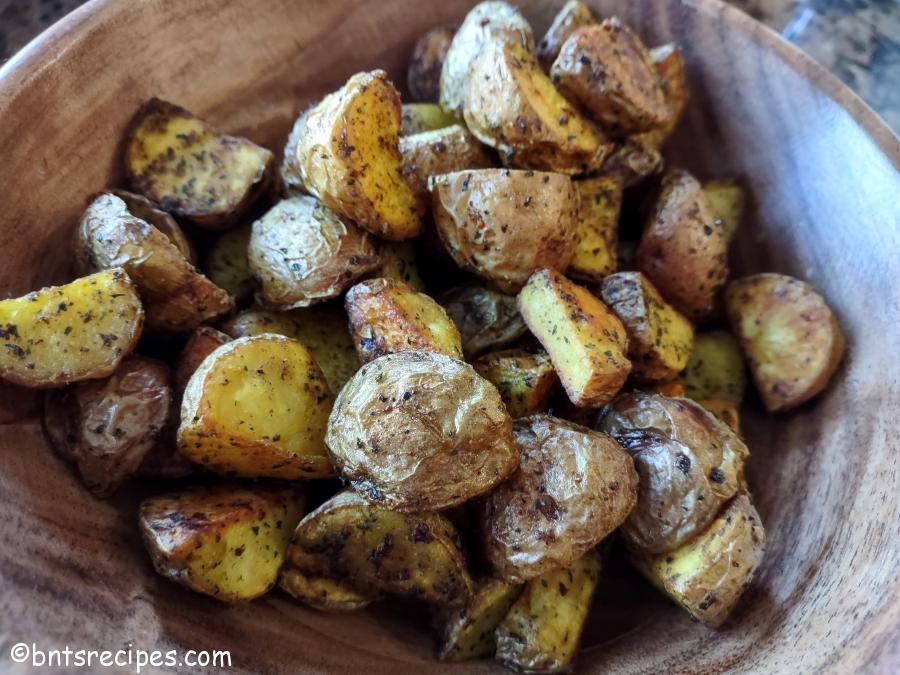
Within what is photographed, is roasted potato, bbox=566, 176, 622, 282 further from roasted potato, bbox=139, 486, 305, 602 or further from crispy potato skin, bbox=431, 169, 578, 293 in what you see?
roasted potato, bbox=139, 486, 305, 602

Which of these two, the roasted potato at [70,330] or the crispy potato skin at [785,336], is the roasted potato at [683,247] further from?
the roasted potato at [70,330]

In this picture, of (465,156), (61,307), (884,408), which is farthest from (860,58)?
(61,307)

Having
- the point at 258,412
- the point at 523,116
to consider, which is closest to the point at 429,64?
the point at 523,116

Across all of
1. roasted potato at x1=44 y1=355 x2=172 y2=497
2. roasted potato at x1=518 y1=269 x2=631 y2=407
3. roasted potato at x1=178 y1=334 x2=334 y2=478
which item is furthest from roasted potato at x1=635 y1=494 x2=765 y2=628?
roasted potato at x1=44 y1=355 x2=172 y2=497

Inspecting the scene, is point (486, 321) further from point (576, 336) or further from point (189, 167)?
point (189, 167)

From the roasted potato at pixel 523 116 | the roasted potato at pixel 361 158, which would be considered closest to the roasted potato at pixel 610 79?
the roasted potato at pixel 523 116

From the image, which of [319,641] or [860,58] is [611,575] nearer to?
[319,641]
